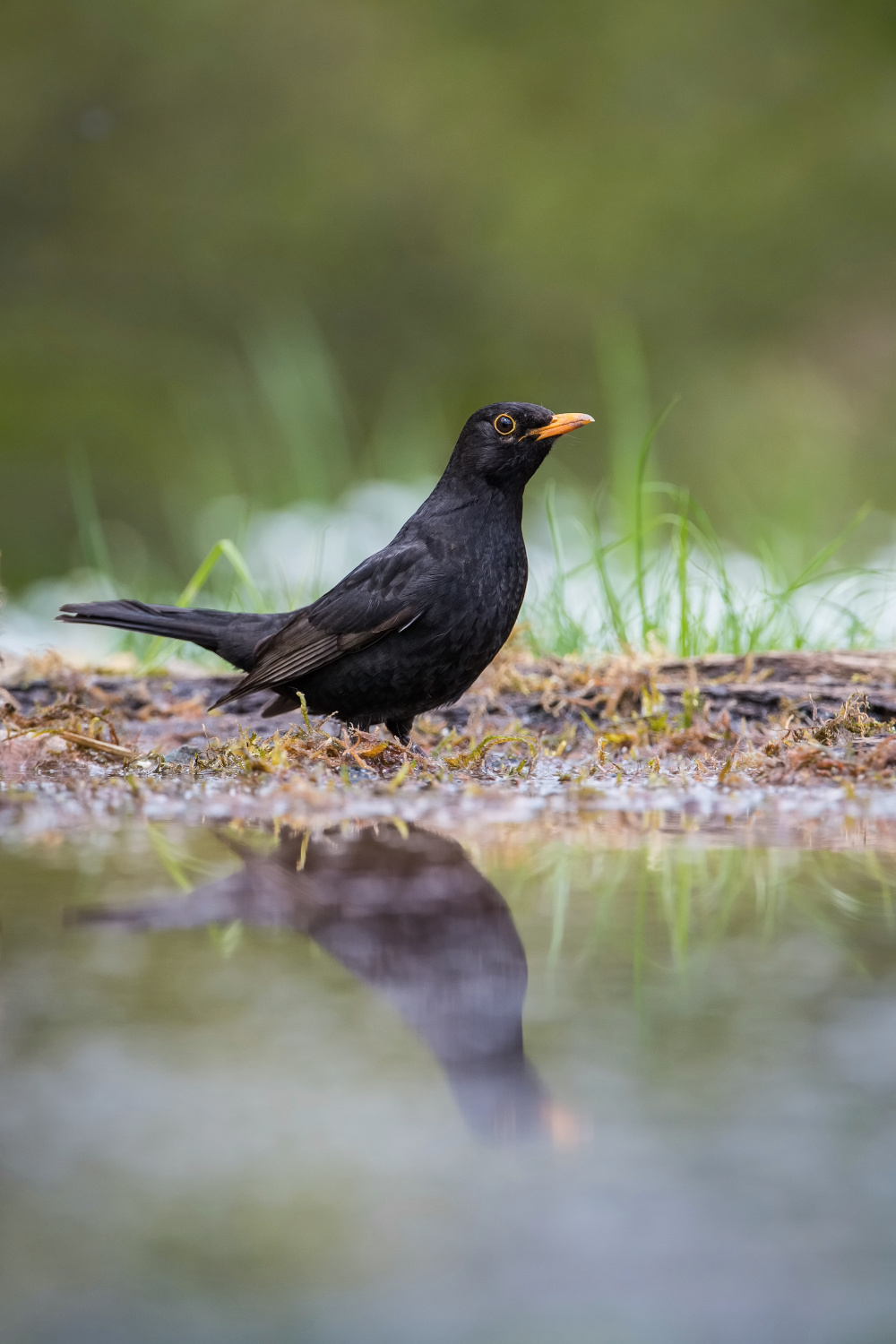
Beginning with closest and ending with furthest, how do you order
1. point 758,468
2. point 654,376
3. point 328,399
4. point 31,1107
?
point 31,1107 < point 328,399 < point 758,468 < point 654,376

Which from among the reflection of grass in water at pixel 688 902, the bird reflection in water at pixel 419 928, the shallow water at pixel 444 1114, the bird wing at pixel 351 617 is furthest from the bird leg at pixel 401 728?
the shallow water at pixel 444 1114

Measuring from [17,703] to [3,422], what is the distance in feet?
28.4

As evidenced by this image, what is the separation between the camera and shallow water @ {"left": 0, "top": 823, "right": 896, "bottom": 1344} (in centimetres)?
80

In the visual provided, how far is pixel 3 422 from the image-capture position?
40.2ft

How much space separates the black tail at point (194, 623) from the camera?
163 inches

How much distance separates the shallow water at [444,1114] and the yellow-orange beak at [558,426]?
7.85 feet

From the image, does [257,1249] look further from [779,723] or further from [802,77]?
[802,77]

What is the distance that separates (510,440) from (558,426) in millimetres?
158

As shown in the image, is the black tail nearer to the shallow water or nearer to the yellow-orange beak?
the yellow-orange beak

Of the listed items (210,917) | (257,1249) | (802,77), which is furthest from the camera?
(802,77)

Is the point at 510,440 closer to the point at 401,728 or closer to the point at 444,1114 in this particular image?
the point at 401,728

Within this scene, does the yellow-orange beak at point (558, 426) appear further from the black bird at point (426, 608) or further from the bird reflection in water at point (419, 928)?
the bird reflection in water at point (419, 928)

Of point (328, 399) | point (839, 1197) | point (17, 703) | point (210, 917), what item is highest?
point (328, 399)

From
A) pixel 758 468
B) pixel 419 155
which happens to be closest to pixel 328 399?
pixel 758 468
